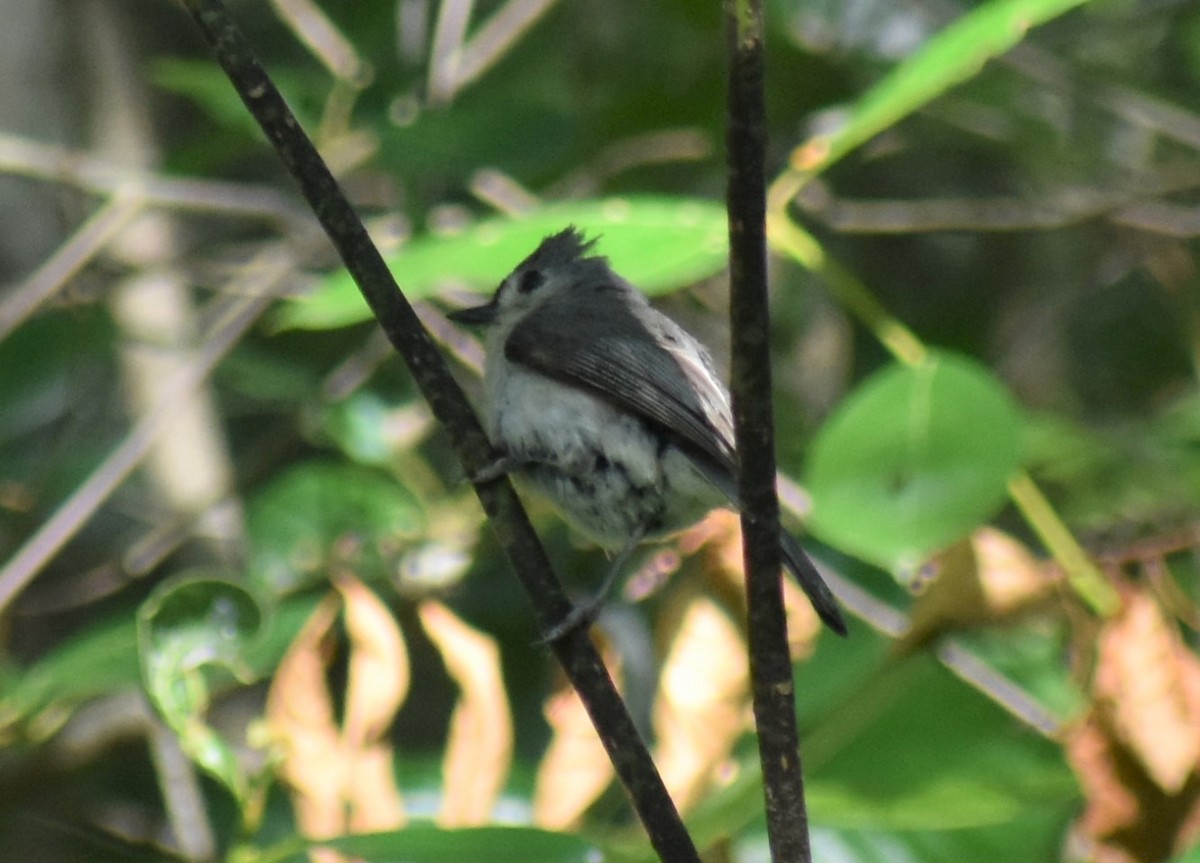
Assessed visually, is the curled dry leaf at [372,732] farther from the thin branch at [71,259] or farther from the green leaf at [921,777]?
the thin branch at [71,259]

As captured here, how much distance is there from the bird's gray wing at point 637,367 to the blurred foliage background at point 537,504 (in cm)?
18

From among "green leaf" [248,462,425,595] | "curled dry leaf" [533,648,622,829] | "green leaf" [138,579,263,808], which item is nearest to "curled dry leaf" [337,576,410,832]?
"curled dry leaf" [533,648,622,829]

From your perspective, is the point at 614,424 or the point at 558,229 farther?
the point at 614,424

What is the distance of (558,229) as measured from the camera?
264 cm

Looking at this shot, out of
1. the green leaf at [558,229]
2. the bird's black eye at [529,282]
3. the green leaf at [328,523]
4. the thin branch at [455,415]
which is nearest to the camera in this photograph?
the thin branch at [455,415]

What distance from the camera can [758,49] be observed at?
1252 mm

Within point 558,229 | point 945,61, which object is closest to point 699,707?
point 558,229

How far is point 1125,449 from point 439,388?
→ 8.59 feet

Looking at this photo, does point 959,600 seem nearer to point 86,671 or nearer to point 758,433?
point 758,433

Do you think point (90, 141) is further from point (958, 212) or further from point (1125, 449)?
point (1125, 449)

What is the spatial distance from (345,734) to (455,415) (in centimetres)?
72

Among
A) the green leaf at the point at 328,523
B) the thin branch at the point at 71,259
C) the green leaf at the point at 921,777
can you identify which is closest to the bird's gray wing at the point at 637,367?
the green leaf at the point at 921,777

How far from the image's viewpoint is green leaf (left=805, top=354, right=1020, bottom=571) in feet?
7.13

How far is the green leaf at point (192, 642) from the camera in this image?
188 centimetres
